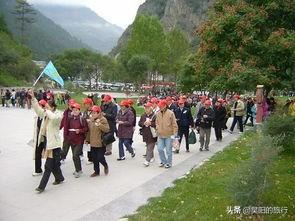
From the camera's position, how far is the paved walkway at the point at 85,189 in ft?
27.3

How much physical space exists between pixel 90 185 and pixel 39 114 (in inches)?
77.2

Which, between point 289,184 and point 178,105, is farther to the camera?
point 178,105

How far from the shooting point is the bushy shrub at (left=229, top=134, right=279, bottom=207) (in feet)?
22.7

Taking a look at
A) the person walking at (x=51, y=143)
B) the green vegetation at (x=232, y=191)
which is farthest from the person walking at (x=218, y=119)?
the person walking at (x=51, y=143)

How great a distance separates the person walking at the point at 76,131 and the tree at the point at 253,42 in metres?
7.95

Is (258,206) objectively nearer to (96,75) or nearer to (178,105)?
(178,105)

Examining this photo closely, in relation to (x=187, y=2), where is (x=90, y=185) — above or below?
below

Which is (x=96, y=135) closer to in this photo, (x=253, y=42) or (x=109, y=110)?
(x=109, y=110)

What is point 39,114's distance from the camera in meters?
10.6

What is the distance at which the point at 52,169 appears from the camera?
995 cm

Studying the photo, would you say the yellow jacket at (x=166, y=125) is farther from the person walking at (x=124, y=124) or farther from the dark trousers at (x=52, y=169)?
the dark trousers at (x=52, y=169)

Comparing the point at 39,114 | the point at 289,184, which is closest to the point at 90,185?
the point at 39,114

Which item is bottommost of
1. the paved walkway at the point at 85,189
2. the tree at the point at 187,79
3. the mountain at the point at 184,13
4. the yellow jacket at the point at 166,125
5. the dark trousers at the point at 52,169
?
the paved walkway at the point at 85,189

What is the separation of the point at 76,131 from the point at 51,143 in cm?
102
